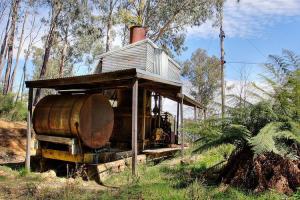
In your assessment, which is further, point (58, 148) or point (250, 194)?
point (58, 148)

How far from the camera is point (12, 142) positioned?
16.7 meters

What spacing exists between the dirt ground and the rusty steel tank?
335cm

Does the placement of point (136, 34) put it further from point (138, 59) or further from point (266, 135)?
point (266, 135)

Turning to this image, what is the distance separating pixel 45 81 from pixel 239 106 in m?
6.63

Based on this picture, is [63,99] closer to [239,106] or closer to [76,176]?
[76,176]

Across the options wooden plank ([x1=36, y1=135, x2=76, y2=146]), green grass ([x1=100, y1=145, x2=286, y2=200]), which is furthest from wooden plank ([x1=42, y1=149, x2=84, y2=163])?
green grass ([x1=100, y1=145, x2=286, y2=200])

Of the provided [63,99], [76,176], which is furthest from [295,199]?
[63,99]

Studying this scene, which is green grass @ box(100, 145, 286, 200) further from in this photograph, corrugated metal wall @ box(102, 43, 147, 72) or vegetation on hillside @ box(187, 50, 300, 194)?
corrugated metal wall @ box(102, 43, 147, 72)

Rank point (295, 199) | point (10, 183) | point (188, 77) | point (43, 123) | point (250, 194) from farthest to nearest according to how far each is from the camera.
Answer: point (188, 77) → point (43, 123) → point (10, 183) → point (250, 194) → point (295, 199)

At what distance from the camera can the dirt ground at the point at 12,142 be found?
48.7ft

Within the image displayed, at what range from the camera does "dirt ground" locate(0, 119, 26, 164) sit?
14.8m

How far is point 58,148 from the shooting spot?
1220 centimetres

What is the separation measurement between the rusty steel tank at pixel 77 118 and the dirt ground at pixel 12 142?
335 cm

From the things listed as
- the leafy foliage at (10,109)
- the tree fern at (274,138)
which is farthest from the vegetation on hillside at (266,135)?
the leafy foliage at (10,109)
